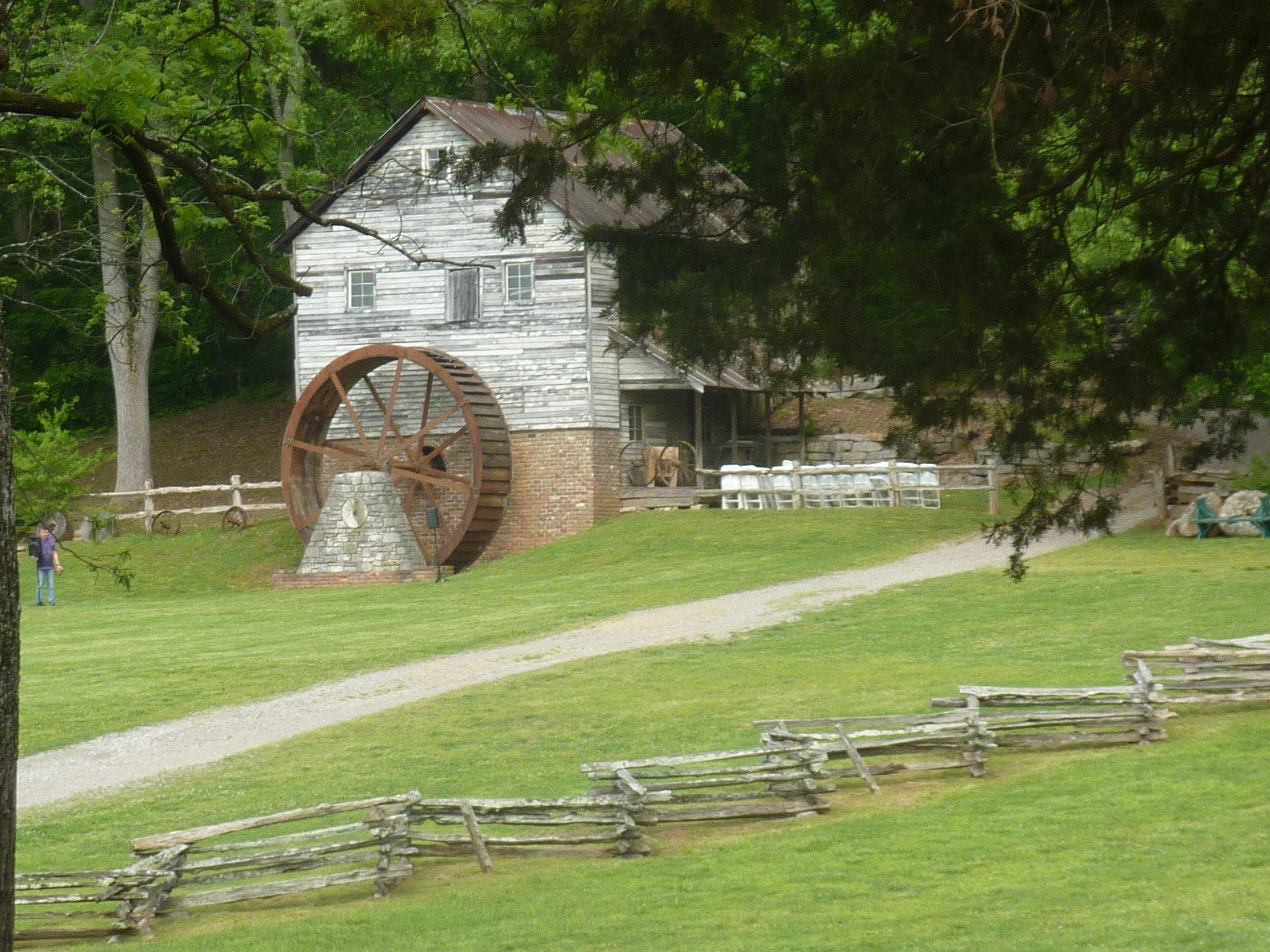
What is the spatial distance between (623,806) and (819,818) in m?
1.64

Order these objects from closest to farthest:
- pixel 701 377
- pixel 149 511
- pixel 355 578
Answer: pixel 355 578
pixel 701 377
pixel 149 511

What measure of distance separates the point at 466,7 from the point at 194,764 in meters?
8.25

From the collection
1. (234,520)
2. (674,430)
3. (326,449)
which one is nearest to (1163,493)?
(674,430)

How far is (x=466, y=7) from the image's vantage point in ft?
32.2

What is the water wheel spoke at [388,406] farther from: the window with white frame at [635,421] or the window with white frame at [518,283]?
the window with white frame at [635,421]

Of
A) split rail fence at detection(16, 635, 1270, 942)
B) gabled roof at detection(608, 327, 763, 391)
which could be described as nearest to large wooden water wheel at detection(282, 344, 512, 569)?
gabled roof at detection(608, 327, 763, 391)

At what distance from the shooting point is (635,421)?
34.8 metres

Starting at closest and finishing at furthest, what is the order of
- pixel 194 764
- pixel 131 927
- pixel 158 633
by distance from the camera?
1. pixel 131 927
2. pixel 194 764
3. pixel 158 633

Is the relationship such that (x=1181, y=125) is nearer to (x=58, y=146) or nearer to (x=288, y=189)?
(x=288, y=189)

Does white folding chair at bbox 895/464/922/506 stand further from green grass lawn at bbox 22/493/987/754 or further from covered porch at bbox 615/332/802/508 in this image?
covered porch at bbox 615/332/802/508

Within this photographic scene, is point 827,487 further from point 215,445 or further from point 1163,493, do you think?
point 215,445

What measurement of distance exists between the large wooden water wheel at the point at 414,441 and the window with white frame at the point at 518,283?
1.70 metres

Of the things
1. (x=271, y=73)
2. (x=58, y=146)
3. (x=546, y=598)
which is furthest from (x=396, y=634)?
(x=58, y=146)

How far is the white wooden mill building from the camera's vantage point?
33219 millimetres
